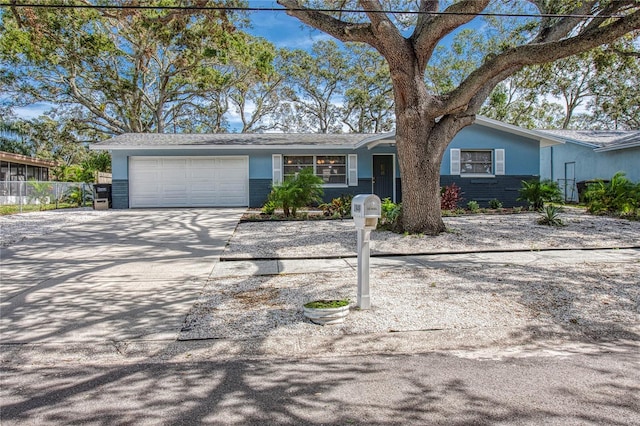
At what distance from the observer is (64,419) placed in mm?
2441

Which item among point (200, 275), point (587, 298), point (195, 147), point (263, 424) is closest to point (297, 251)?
point (200, 275)

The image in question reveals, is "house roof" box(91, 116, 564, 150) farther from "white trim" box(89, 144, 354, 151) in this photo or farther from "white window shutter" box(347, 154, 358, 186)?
"white window shutter" box(347, 154, 358, 186)

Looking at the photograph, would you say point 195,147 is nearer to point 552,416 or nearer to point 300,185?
point 300,185

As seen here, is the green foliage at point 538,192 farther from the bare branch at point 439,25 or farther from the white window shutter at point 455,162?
the bare branch at point 439,25

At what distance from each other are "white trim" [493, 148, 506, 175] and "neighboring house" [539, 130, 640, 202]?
210cm

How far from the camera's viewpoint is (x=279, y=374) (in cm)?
306

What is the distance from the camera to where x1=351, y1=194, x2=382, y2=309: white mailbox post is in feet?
14.0

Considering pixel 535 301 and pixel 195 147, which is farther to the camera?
pixel 195 147

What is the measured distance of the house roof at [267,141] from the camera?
1631 cm

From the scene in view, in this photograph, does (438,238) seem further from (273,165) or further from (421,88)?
(273,165)

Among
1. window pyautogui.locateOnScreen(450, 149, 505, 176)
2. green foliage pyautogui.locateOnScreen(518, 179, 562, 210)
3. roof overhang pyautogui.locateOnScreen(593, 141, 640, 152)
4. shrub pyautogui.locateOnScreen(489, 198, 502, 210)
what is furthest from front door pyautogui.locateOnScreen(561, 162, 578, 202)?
green foliage pyautogui.locateOnScreen(518, 179, 562, 210)

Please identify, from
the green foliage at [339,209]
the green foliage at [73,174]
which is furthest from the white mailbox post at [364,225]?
the green foliage at [73,174]

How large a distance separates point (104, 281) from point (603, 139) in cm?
2387

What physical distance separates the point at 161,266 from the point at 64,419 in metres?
4.64
